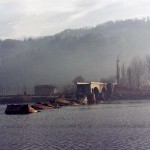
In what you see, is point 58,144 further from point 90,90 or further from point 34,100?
point 34,100

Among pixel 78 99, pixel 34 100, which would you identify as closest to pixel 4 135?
pixel 78 99

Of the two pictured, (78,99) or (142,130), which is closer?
(142,130)

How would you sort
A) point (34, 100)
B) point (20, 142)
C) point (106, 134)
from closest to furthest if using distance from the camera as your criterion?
1. point (20, 142)
2. point (106, 134)
3. point (34, 100)

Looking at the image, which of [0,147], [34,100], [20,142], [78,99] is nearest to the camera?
[0,147]

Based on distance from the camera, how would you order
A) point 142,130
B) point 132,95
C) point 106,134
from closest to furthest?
point 106,134
point 142,130
point 132,95

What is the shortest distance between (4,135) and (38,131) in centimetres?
541

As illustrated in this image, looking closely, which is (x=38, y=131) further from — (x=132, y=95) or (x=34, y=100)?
(x=132, y=95)

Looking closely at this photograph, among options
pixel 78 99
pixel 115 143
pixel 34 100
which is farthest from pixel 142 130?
pixel 34 100

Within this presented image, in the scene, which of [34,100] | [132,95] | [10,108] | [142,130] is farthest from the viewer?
[132,95]

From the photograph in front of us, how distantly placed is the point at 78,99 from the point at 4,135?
106 meters

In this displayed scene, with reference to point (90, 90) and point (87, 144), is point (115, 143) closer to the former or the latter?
point (87, 144)

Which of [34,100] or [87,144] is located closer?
[87,144]

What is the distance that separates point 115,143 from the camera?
138ft

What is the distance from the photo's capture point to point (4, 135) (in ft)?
174
